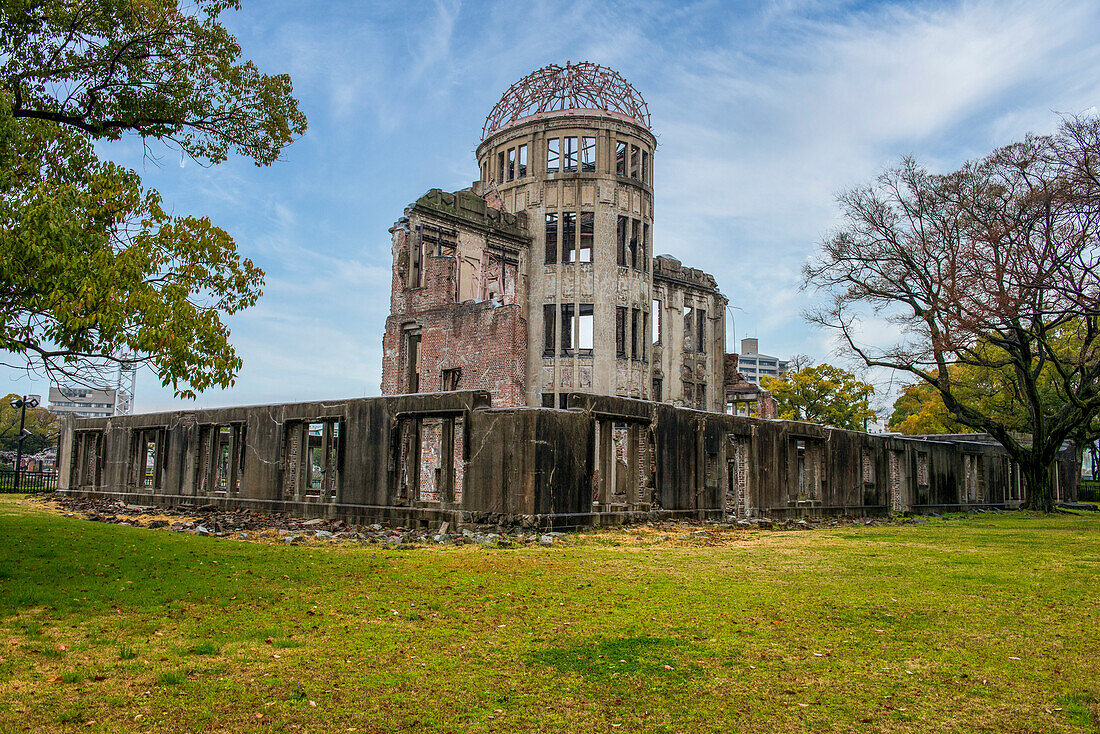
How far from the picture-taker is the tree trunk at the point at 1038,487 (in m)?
28.1

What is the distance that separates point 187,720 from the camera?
13.9ft

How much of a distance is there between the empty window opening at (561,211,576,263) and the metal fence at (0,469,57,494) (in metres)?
22.8

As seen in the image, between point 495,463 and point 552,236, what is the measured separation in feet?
76.1

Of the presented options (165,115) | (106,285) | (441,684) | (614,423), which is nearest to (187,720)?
(441,684)

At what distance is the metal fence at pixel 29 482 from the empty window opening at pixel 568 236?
22.8 meters

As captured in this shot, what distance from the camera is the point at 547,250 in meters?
38.4

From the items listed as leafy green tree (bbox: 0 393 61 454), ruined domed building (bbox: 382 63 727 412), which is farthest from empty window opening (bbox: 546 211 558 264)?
leafy green tree (bbox: 0 393 61 454)

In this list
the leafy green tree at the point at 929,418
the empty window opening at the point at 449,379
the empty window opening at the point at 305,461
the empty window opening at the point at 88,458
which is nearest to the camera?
the empty window opening at the point at 305,461

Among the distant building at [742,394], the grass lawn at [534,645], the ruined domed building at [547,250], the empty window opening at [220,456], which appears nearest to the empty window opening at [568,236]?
the ruined domed building at [547,250]

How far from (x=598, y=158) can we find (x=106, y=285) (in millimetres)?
30226

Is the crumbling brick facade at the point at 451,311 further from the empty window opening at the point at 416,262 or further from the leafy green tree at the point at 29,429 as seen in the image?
the leafy green tree at the point at 29,429

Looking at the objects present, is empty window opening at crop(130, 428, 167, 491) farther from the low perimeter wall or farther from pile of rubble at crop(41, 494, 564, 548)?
pile of rubble at crop(41, 494, 564, 548)

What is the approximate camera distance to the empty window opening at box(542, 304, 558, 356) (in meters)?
35.4

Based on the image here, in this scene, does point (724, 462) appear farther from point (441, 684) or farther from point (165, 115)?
point (441, 684)
